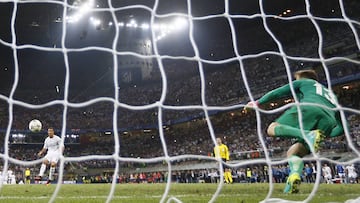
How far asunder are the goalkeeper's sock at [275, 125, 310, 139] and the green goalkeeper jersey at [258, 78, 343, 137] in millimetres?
145

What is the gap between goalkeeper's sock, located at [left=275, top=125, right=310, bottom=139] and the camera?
4176mm

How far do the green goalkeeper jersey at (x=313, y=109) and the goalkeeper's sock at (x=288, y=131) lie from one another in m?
0.15

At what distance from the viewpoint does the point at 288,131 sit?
4250 millimetres

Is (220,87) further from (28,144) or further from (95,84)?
(28,144)

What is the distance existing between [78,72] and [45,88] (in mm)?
3664

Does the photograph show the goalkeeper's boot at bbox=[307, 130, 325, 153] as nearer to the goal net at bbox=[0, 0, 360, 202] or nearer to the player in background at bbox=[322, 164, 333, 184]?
the player in background at bbox=[322, 164, 333, 184]

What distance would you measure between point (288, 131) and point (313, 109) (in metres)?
0.36

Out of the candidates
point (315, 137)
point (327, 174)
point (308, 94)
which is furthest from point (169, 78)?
point (315, 137)

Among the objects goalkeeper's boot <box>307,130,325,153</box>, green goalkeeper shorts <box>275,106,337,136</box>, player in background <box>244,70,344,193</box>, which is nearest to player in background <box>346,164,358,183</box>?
player in background <box>244,70,344,193</box>

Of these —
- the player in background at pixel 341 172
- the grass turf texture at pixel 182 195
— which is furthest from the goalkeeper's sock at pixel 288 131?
the player in background at pixel 341 172

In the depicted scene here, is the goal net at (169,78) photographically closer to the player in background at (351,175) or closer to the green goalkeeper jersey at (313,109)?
the player in background at (351,175)

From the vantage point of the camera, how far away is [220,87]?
35.7 metres

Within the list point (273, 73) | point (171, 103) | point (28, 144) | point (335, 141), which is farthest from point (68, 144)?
point (335, 141)

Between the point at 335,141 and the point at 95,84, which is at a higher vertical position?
the point at 95,84
